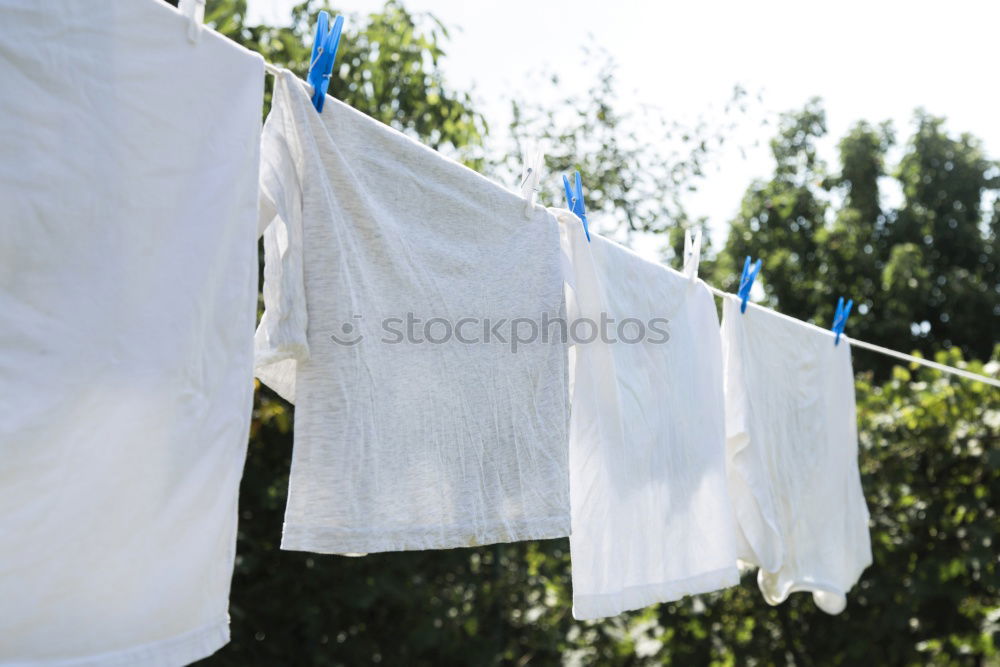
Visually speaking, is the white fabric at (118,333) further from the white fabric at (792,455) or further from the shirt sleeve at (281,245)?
the white fabric at (792,455)

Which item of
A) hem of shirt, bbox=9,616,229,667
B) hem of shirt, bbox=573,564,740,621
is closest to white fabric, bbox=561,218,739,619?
hem of shirt, bbox=573,564,740,621

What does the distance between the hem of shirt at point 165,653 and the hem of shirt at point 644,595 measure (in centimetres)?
60

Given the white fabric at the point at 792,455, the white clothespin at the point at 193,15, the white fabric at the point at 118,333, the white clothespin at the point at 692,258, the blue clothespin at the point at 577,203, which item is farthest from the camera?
the white fabric at the point at 792,455

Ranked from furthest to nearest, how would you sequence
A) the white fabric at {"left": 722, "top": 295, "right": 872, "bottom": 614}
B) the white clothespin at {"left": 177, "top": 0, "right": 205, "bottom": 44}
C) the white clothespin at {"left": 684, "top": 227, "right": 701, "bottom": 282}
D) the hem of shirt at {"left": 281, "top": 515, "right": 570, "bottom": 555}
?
the white fabric at {"left": 722, "top": 295, "right": 872, "bottom": 614} → the white clothespin at {"left": 684, "top": 227, "right": 701, "bottom": 282} → the hem of shirt at {"left": 281, "top": 515, "right": 570, "bottom": 555} → the white clothespin at {"left": 177, "top": 0, "right": 205, "bottom": 44}

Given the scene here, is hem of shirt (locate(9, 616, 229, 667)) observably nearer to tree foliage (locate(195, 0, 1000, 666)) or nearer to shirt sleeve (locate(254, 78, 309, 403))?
shirt sleeve (locate(254, 78, 309, 403))

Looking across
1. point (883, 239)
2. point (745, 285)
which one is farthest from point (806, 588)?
point (883, 239)

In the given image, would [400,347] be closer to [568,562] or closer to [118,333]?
[118,333]

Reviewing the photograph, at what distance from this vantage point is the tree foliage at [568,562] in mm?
2338

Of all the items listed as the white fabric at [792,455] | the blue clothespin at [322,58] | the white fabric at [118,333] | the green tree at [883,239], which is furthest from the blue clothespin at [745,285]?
the green tree at [883,239]

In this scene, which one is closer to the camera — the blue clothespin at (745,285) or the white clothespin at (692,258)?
the white clothespin at (692,258)

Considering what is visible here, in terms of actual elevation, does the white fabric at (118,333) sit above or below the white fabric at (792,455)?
above

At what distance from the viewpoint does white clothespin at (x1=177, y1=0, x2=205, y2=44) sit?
2.71 feet

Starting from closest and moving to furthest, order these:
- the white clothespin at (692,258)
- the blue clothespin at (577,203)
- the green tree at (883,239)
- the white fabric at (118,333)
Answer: the white fabric at (118,333) < the blue clothespin at (577,203) < the white clothespin at (692,258) < the green tree at (883,239)

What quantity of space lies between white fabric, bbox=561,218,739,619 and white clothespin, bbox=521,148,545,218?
11 centimetres
